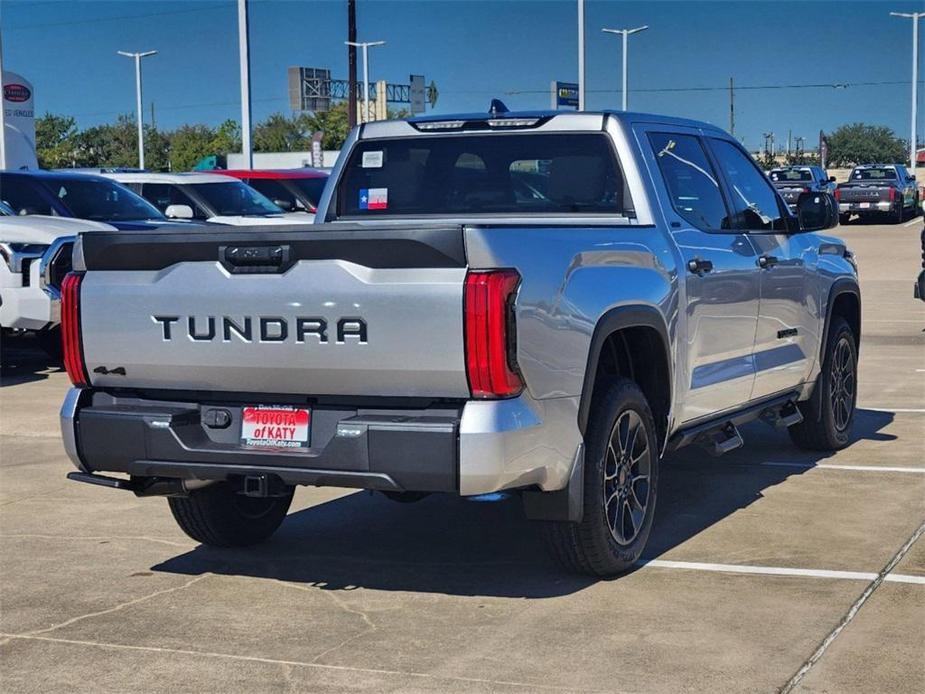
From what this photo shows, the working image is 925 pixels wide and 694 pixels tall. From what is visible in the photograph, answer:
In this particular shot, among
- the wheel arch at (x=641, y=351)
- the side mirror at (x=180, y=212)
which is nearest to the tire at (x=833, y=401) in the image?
the wheel arch at (x=641, y=351)

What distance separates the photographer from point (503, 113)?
7.70 m

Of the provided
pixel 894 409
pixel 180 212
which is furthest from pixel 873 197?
pixel 894 409

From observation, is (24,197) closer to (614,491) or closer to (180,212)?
(180,212)

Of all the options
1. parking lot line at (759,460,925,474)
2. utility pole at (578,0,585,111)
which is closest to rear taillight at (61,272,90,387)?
parking lot line at (759,460,925,474)

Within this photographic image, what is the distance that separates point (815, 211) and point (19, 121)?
31.8 meters

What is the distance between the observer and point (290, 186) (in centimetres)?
2295

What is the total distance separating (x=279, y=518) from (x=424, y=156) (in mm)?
1950

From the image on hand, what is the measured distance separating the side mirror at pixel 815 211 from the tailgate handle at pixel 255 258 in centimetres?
393

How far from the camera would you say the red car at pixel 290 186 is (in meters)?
22.8

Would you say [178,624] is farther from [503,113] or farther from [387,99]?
[387,99]

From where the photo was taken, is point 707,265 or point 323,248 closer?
point 323,248

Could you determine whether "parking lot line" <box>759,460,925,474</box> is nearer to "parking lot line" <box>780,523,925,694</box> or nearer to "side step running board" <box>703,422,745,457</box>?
"side step running board" <box>703,422,745,457</box>

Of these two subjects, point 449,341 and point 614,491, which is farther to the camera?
point 614,491

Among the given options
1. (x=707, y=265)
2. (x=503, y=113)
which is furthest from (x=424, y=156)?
(x=707, y=265)
